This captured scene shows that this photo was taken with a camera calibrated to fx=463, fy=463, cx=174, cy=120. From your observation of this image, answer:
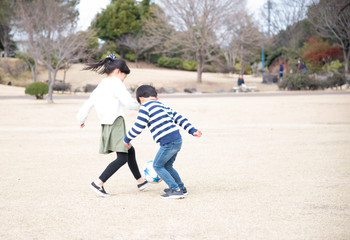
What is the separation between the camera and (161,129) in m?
4.99

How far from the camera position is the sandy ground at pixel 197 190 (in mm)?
3932

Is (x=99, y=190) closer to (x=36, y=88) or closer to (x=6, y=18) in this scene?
(x=36, y=88)

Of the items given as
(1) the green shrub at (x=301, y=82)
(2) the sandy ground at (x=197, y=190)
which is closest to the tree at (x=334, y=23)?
(1) the green shrub at (x=301, y=82)

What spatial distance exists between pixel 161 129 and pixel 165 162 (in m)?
0.37

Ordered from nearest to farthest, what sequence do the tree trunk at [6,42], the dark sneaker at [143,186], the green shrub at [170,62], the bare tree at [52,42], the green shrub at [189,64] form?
1. the dark sneaker at [143,186]
2. the bare tree at [52,42]
3. the tree trunk at [6,42]
4. the green shrub at [189,64]
5. the green shrub at [170,62]

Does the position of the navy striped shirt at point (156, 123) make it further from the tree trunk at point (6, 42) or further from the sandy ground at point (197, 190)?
the tree trunk at point (6, 42)

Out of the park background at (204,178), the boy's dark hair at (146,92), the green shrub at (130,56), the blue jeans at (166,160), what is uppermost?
the green shrub at (130,56)

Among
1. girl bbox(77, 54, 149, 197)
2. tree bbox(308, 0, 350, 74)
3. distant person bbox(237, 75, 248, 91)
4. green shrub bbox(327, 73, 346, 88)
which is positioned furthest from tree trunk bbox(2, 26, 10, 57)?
girl bbox(77, 54, 149, 197)

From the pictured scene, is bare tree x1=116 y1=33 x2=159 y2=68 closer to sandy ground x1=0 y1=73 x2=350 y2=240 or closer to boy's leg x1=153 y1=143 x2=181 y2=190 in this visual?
sandy ground x1=0 y1=73 x2=350 y2=240

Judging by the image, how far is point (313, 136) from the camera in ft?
36.0

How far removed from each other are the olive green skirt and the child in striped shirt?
16 cm

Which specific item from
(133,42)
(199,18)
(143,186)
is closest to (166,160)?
(143,186)

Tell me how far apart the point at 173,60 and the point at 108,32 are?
899 centimetres

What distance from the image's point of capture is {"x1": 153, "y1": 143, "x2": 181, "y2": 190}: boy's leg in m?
5.02
